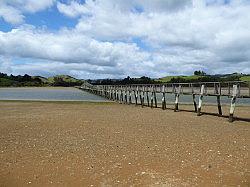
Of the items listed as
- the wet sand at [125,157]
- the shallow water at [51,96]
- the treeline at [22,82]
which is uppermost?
the treeline at [22,82]

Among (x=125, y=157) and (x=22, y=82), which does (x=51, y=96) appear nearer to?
(x=125, y=157)

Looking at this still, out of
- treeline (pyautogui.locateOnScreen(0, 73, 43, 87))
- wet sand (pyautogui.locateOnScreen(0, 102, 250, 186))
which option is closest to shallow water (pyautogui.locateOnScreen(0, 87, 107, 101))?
wet sand (pyautogui.locateOnScreen(0, 102, 250, 186))

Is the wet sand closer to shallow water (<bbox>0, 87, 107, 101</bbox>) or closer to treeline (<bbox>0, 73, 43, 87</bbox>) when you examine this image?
shallow water (<bbox>0, 87, 107, 101</bbox>)

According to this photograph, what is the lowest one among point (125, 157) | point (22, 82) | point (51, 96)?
point (51, 96)

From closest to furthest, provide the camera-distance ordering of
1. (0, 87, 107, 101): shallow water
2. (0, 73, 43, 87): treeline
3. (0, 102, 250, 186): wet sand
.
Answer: (0, 102, 250, 186): wet sand < (0, 87, 107, 101): shallow water < (0, 73, 43, 87): treeline

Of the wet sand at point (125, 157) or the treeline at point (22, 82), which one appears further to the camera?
the treeline at point (22, 82)

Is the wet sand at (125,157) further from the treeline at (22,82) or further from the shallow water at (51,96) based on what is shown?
the treeline at (22,82)

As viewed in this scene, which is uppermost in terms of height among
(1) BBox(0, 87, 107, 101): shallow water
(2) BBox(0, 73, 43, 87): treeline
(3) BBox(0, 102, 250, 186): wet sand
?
(2) BBox(0, 73, 43, 87): treeline

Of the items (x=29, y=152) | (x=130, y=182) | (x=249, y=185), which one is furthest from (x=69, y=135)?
(x=249, y=185)

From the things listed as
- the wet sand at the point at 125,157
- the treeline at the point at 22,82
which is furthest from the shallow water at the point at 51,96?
the treeline at the point at 22,82

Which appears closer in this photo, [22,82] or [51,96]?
[51,96]

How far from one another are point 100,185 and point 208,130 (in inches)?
296

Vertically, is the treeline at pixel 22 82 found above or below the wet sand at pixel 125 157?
above

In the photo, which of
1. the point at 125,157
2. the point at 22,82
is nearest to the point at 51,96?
the point at 125,157
